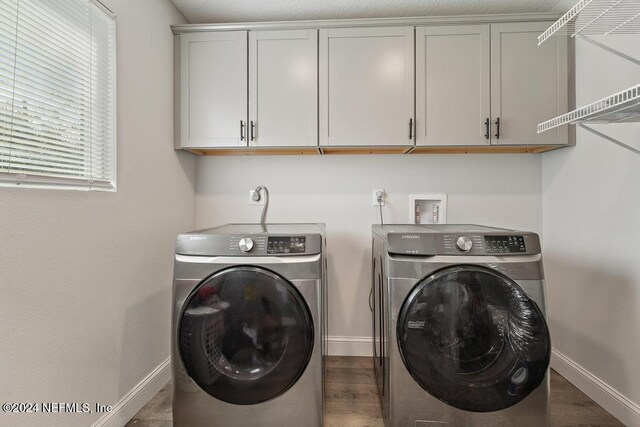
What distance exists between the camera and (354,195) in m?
2.21

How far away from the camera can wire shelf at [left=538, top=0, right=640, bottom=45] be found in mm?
1199

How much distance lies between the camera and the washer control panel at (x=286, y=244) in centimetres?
132

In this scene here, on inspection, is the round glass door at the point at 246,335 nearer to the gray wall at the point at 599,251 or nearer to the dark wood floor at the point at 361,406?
the dark wood floor at the point at 361,406

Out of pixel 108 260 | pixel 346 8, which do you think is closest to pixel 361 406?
pixel 108 260

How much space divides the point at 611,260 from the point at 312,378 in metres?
1.67

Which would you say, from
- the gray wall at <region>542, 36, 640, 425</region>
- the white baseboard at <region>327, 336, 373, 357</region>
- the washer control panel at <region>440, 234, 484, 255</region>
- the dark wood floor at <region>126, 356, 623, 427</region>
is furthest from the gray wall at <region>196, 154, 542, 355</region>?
the washer control panel at <region>440, 234, 484, 255</region>

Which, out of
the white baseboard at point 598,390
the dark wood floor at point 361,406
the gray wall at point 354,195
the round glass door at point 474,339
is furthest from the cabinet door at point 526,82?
the dark wood floor at point 361,406

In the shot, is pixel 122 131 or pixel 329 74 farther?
pixel 329 74

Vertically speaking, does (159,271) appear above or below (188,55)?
below

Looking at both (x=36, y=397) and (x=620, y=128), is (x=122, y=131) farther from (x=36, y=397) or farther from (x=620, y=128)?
(x=620, y=128)

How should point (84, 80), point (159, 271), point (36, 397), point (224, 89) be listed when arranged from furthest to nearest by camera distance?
point (224, 89)
point (159, 271)
point (84, 80)
point (36, 397)

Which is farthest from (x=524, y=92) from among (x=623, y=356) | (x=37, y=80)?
(x=37, y=80)

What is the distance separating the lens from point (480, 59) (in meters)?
1.82

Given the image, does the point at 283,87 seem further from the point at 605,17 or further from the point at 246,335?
the point at 605,17
